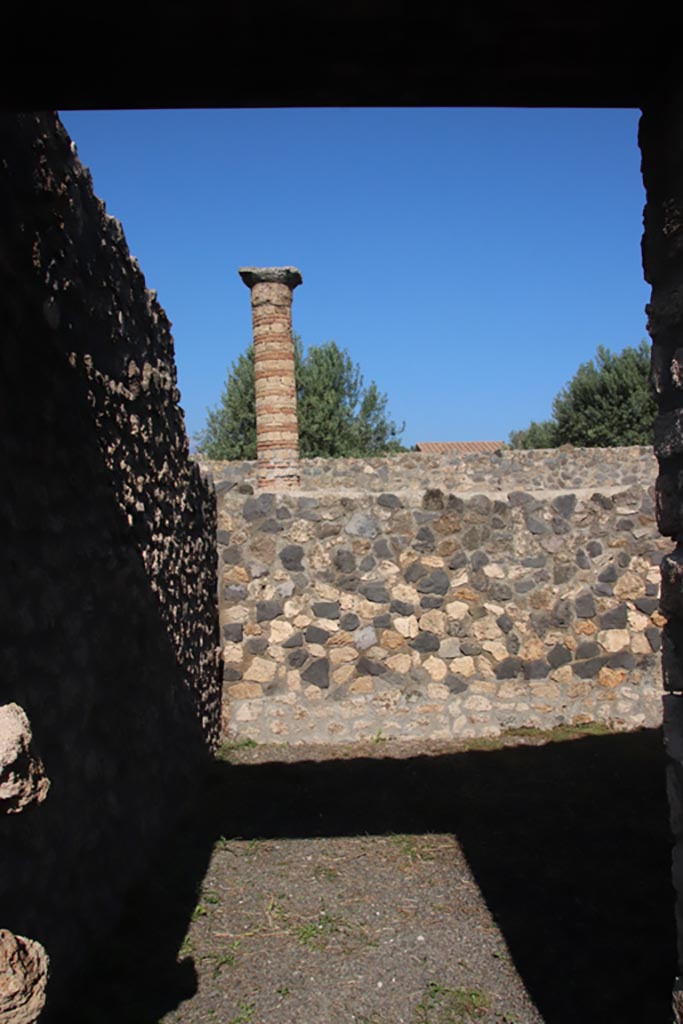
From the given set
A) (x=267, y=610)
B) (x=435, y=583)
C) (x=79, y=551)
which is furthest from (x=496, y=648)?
(x=79, y=551)

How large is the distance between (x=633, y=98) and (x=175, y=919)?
11.2 ft

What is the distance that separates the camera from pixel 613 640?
21.1ft

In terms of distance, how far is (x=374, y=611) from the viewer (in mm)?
6387

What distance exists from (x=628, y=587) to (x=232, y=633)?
3.13m

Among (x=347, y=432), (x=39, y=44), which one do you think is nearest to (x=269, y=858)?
(x=39, y=44)

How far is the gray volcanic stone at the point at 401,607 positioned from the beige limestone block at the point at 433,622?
0.10 metres

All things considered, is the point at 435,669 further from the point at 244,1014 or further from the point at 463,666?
the point at 244,1014

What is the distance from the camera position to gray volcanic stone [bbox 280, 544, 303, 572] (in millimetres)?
6422

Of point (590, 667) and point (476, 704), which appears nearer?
point (476, 704)

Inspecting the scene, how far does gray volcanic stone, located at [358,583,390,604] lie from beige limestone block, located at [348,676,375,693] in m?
0.61

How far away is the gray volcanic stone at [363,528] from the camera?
6434 mm

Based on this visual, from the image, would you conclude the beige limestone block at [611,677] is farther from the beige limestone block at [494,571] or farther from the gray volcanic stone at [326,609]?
the gray volcanic stone at [326,609]

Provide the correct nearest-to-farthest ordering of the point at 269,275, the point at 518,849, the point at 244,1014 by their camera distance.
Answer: the point at 244,1014
the point at 518,849
the point at 269,275

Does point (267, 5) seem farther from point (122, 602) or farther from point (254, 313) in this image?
point (254, 313)
